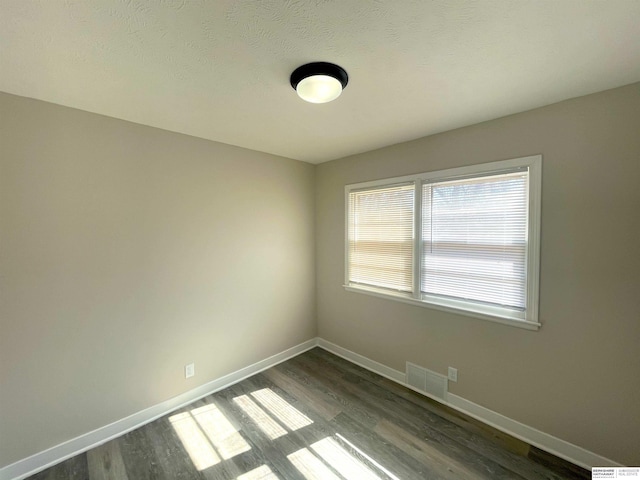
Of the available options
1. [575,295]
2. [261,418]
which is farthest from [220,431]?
[575,295]

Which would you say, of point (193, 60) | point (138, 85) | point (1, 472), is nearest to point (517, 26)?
point (193, 60)

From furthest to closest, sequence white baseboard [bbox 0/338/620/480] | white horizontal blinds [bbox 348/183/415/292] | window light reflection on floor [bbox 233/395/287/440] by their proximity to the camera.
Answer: white horizontal blinds [bbox 348/183/415/292]
window light reflection on floor [bbox 233/395/287/440]
white baseboard [bbox 0/338/620/480]

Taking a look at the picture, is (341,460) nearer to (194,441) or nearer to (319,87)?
(194,441)

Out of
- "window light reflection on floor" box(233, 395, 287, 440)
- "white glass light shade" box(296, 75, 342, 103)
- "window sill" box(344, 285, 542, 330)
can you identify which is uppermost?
"white glass light shade" box(296, 75, 342, 103)

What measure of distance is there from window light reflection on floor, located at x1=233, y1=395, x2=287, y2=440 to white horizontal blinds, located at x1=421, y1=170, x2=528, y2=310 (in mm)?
1807

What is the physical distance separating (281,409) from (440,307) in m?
1.75

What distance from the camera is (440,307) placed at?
2.41 m

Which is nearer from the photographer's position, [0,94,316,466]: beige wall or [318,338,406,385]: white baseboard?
[0,94,316,466]: beige wall

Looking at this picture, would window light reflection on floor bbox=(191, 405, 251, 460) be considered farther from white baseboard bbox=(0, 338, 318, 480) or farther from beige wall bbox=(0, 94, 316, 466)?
beige wall bbox=(0, 94, 316, 466)

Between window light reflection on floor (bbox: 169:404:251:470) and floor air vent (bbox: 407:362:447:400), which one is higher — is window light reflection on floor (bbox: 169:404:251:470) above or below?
below

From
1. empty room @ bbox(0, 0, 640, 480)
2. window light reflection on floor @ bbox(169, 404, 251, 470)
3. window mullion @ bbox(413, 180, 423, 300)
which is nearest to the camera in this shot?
empty room @ bbox(0, 0, 640, 480)

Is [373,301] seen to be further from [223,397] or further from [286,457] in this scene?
[223,397]

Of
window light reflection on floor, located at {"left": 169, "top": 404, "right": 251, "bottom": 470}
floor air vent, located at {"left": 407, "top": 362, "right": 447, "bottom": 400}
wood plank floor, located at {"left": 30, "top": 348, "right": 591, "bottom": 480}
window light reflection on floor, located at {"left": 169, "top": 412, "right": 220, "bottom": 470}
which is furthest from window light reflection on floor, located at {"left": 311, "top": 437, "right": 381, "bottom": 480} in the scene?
floor air vent, located at {"left": 407, "top": 362, "right": 447, "bottom": 400}

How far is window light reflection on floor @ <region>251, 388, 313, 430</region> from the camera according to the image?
2.20 meters
